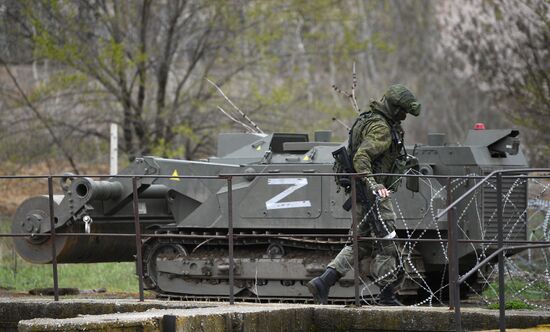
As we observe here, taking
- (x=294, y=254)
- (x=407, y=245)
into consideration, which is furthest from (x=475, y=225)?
(x=294, y=254)

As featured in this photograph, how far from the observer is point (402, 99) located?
12.5 meters

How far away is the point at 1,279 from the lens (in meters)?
18.6

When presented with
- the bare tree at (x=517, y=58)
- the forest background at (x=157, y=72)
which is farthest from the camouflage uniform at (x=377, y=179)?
the forest background at (x=157, y=72)

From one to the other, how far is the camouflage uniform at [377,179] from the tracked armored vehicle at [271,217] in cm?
154

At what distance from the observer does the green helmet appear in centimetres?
1254

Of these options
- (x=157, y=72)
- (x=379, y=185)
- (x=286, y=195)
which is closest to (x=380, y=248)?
(x=379, y=185)

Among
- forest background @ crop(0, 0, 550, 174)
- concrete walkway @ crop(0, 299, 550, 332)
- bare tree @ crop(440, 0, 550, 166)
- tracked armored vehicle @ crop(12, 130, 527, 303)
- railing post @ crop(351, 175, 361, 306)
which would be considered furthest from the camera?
forest background @ crop(0, 0, 550, 174)

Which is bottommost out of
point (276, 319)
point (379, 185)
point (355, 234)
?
point (276, 319)

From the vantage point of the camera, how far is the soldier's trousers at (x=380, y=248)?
12.1m

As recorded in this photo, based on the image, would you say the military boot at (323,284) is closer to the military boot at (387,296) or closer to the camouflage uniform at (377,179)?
the camouflage uniform at (377,179)

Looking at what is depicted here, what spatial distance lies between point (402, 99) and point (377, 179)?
0.86 m

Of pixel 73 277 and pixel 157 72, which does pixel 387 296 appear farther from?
pixel 157 72

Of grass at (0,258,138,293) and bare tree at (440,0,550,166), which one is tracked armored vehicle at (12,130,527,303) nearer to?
grass at (0,258,138,293)

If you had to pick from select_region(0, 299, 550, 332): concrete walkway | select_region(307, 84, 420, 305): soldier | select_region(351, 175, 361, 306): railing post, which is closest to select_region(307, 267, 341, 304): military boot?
select_region(307, 84, 420, 305): soldier
